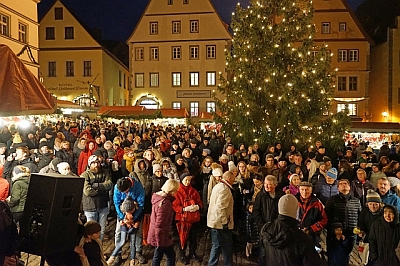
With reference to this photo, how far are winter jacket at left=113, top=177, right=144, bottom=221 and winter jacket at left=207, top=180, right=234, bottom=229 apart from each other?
52.3 inches

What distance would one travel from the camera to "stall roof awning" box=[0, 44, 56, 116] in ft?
15.1

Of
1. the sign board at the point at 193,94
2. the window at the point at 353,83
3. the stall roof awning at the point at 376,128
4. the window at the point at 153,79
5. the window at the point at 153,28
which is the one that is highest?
the window at the point at 153,28

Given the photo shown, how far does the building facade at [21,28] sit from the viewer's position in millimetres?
24016

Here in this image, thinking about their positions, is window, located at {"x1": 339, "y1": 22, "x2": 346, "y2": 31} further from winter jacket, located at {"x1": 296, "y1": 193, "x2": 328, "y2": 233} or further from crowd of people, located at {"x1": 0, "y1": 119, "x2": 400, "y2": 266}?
winter jacket, located at {"x1": 296, "y1": 193, "x2": 328, "y2": 233}

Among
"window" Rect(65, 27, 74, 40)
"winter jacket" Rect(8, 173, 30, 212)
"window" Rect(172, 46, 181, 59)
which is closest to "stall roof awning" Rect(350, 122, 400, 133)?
"winter jacket" Rect(8, 173, 30, 212)

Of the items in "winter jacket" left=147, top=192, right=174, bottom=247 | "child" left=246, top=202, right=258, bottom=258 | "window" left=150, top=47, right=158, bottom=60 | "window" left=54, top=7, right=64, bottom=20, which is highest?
"window" left=54, top=7, right=64, bottom=20

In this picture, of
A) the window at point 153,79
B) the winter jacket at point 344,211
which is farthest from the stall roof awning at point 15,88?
the window at point 153,79

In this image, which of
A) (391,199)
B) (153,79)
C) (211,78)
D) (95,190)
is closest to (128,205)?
(95,190)

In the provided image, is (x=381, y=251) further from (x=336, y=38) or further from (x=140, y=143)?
(x=336, y=38)

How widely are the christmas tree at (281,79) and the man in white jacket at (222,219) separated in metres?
9.52

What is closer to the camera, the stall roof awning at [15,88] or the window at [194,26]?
the stall roof awning at [15,88]

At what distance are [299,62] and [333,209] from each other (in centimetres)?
1063

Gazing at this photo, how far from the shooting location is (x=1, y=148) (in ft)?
31.0

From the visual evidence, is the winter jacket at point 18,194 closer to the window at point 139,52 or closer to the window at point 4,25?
the window at point 4,25
